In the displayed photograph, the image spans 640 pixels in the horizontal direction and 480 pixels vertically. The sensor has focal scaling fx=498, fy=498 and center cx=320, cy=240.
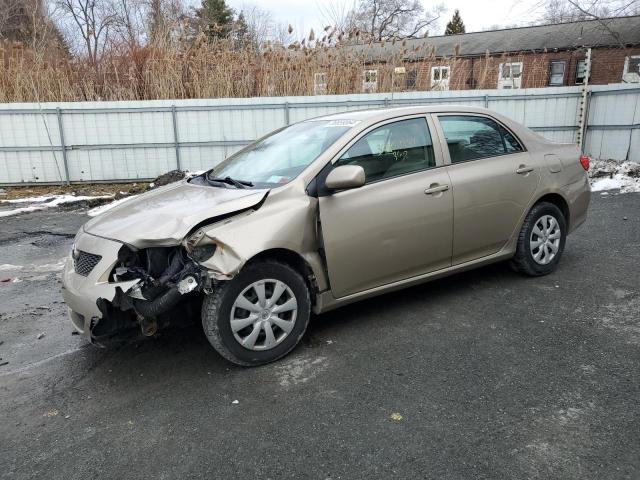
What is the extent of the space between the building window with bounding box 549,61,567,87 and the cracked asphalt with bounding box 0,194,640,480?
88.4 feet

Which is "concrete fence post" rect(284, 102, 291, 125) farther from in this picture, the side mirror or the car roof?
the side mirror

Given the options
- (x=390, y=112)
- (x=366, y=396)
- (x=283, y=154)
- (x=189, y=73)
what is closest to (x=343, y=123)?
(x=390, y=112)

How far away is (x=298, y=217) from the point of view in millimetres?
3352

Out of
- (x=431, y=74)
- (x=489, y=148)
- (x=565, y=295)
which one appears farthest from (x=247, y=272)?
(x=431, y=74)

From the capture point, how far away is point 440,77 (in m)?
12.9

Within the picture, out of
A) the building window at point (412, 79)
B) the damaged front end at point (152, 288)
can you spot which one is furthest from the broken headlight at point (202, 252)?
the building window at point (412, 79)

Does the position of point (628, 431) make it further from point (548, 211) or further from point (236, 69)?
point (236, 69)

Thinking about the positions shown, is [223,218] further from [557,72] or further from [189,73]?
[557,72]

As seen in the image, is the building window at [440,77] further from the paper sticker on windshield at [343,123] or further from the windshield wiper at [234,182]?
the windshield wiper at [234,182]

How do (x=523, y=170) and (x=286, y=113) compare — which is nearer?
(x=523, y=170)

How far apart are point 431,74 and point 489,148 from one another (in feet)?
30.0

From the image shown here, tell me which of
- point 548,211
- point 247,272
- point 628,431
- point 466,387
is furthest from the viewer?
point 548,211

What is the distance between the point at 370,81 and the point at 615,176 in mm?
5990

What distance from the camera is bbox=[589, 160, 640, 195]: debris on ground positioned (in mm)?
9578
